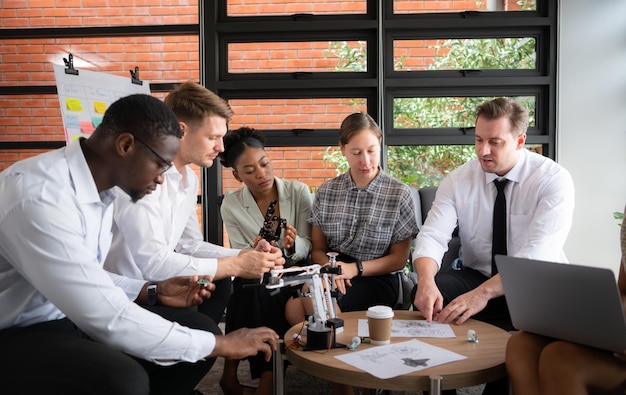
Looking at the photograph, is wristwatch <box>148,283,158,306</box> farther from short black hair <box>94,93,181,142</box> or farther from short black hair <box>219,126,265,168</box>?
short black hair <box>219,126,265,168</box>

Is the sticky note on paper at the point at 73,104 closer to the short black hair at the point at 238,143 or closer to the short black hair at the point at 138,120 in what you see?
the short black hair at the point at 238,143

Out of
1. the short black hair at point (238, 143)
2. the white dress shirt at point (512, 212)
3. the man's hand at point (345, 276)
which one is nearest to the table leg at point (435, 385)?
the man's hand at point (345, 276)

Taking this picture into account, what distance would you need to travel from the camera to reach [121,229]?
207 centimetres

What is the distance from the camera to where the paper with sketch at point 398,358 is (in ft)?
4.88

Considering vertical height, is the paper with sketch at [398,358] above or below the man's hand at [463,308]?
below

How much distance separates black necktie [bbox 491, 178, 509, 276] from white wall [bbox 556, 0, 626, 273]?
A: 60.5 inches

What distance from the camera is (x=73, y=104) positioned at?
3320 mm

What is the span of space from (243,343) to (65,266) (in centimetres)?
51

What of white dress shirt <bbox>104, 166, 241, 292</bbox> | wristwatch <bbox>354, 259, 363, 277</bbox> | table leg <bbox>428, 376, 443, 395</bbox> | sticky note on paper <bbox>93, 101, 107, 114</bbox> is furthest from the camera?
sticky note on paper <bbox>93, 101, 107, 114</bbox>

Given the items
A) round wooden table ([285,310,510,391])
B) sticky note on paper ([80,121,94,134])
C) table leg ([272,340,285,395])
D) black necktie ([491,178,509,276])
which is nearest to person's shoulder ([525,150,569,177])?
black necktie ([491,178,509,276])

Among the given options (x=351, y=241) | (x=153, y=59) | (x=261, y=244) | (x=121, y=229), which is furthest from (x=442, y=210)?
(x=153, y=59)

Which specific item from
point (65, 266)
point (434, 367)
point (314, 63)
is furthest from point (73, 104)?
point (434, 367)

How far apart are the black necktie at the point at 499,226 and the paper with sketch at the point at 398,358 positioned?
0.89 meters

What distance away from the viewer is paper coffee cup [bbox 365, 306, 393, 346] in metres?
1.69
